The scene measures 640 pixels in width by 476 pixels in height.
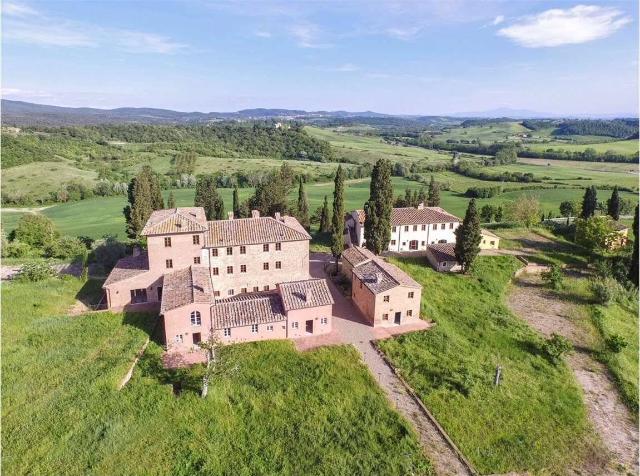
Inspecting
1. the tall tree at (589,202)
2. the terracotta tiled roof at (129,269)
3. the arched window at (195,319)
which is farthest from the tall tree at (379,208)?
the tall tree at (589,202)

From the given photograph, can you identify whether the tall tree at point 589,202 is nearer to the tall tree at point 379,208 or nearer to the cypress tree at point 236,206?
the tall tree at point 379,208

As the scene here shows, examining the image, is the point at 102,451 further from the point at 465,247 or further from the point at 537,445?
the point at 465,247

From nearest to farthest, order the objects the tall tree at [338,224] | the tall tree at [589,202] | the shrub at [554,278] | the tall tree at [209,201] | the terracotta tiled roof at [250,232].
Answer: the terracotta tiled roof at [250,232] → the tall tree at [338,224] → the shrub at [554,278] → the tall tree at [209,201] → the tall tree at [589,202]

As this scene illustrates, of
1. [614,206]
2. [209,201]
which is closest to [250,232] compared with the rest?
[209,201]

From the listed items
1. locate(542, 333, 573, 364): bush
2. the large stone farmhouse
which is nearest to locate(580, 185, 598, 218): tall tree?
locate(542, 333, 573, 364): bush

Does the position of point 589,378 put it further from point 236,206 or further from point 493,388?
point 236,206

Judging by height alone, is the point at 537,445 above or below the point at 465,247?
below

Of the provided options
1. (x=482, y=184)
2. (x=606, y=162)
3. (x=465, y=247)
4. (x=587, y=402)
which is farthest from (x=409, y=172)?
(x=587, y=402)
